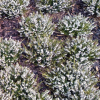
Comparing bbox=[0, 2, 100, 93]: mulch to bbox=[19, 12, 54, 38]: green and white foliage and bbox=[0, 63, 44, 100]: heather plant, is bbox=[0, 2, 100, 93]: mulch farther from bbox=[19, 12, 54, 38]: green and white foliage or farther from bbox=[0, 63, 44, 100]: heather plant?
bbox=[0, 63, 44, 100]: heather plant

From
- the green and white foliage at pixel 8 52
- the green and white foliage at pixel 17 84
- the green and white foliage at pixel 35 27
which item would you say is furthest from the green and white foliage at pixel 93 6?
the green and white foliage at pixel 17 84

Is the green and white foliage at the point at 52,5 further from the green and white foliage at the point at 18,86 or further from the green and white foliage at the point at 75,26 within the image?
the green and white foliage at the point at 18,86

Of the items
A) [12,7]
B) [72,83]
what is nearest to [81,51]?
[72,83]

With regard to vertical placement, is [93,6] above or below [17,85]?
above

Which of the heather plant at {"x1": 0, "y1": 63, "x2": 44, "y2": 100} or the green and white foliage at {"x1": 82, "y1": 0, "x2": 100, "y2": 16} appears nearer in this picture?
the heather plant at {"x1": 0, "y1": 63, "x2": 44, "y2": 100}

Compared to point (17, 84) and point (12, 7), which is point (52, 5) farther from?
point (17, 84)

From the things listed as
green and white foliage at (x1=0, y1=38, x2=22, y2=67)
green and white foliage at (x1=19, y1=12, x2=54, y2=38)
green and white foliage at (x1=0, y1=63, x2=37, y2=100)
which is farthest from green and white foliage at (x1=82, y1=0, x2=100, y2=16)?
green and white foliage at (x1=0, y1=63, x2=37, y2=100)

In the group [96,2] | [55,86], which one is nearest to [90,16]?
[96,2]
